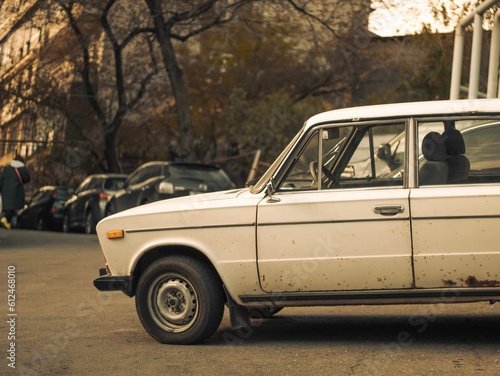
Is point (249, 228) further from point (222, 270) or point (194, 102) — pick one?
point (194, 102)

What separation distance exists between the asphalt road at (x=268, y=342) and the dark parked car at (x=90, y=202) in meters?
16.5

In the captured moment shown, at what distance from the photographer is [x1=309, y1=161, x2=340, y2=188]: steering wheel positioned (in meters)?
8.51

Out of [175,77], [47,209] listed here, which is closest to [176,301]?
[175,77]

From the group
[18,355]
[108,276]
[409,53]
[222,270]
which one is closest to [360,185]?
[222,270]

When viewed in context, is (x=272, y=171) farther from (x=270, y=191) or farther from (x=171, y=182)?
(x=171, y=182)

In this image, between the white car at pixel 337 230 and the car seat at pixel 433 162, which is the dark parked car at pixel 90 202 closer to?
the white car at pixel 337 230

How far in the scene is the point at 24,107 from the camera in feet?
117

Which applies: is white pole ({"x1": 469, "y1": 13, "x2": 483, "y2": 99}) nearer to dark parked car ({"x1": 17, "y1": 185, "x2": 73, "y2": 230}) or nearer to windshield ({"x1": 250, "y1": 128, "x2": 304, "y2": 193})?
windshield ({"x1": 250, "y1": 128, "x2": 304, "y2": 193})

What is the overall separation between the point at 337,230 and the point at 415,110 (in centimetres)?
110

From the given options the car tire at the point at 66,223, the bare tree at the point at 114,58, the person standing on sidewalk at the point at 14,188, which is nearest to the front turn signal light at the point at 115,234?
the person standing on sidewalk at the point at 14,188

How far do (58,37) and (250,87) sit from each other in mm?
18739

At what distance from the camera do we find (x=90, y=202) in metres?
29.2

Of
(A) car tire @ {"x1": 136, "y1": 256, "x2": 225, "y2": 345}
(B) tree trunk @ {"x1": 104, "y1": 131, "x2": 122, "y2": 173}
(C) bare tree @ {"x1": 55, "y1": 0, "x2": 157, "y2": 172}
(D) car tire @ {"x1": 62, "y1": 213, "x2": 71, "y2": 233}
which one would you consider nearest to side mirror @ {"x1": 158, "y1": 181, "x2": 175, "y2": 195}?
(C) bare tree @ {"x1": 55, "y1": 0, "x2": 157, "y2": 172}

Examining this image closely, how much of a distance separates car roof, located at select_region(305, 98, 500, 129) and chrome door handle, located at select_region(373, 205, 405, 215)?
0.75 meters
